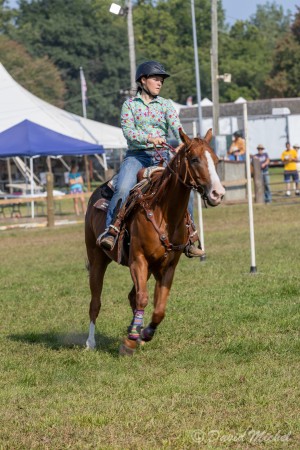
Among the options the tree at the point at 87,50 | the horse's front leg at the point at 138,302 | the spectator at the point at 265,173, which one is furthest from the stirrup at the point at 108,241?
the tree at the point at 87,50

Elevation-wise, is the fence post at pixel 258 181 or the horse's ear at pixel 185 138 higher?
the horse's ear at pixel 185 138

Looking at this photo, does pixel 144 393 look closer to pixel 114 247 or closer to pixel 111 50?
pixel 114 247

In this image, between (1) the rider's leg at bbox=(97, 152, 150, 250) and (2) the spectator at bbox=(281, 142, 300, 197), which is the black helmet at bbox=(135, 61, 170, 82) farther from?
(2) the spectator at bbox=(281, 142, 300, 197)

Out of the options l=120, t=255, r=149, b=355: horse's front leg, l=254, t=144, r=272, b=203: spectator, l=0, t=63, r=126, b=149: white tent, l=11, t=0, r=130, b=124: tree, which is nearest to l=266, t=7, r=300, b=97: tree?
l=11, t=0, r=130, b=124: tree

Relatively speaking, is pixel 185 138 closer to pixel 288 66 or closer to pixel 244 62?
pixel 288 66

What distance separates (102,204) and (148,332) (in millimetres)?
1620

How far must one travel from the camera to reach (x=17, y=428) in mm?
6949

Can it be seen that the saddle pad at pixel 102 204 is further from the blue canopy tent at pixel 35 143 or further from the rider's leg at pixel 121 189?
the blue canopy tent at pixel 35 143

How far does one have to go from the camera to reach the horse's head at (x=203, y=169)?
8.69 m

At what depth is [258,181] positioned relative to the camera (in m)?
33.4

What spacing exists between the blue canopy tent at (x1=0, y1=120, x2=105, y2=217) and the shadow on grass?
2026 cm

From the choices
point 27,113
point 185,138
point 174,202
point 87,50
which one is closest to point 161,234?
point 174,202

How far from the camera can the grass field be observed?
21.9ft

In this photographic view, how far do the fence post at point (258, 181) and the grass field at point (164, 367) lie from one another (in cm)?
1617
